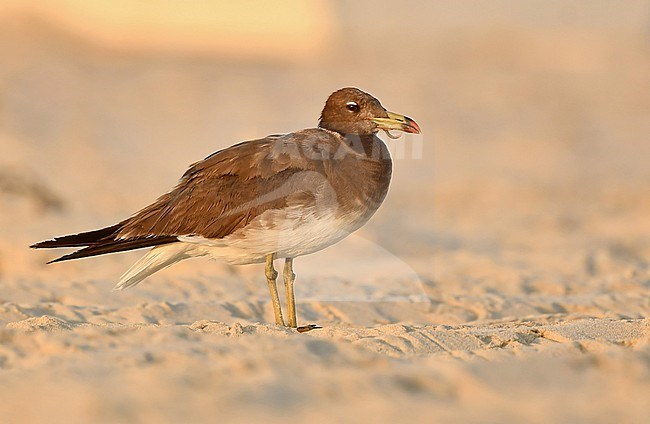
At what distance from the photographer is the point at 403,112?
2014 cm

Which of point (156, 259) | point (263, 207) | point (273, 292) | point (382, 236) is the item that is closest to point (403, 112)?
point (382, 236)

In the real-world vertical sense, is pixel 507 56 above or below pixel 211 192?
above

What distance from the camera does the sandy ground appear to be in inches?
192

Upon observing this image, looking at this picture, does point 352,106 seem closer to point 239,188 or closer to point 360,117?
point 360,117

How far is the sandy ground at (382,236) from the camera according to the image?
4.87m

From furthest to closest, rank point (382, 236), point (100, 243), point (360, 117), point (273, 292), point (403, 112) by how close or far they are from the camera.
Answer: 1. point (403, 112)
2. point (382, 236)
3. point (360, 117)
4. point (273, 292)
5. point (100, 243)

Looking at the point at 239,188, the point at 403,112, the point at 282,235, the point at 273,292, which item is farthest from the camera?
the point at 403,112

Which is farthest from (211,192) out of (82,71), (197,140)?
(82,71)

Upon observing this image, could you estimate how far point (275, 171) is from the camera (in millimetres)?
7355

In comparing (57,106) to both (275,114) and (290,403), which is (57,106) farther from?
(290,403)

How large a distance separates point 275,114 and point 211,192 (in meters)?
12.3

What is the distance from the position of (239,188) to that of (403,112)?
1299cm

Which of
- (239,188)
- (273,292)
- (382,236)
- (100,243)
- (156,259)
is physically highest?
(239,188)

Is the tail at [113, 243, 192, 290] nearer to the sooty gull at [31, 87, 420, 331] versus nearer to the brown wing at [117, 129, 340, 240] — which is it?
the sooty gull at [31, 87, 420, 331]
